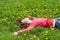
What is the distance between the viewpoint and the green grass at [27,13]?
20.9 feet

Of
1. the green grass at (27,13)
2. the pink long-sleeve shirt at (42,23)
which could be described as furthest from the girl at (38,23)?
the green grass at (27,13)

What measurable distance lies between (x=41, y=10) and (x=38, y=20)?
156cm

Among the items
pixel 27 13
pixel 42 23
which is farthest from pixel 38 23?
pixel 27 13

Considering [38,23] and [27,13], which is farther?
[27,13]

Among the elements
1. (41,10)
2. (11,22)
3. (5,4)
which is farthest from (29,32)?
(5,4)

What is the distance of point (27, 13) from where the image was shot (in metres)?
8.09

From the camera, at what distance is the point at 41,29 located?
22.2 feet

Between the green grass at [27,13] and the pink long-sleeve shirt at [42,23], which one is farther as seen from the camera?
the pink long-sleeve shirt at [42,23]

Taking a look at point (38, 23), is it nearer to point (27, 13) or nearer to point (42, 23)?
point (42, 23)

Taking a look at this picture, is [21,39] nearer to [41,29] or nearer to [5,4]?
[41,29]

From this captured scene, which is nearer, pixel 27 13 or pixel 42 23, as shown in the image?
pixel 42 23

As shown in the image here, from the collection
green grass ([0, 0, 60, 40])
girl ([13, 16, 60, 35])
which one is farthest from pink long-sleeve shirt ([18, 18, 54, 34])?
green grass ([0, 0, 60, 40])

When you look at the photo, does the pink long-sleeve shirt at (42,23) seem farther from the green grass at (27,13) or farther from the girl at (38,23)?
the green grass at (27,13)

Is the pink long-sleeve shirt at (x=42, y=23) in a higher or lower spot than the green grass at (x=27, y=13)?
higher
